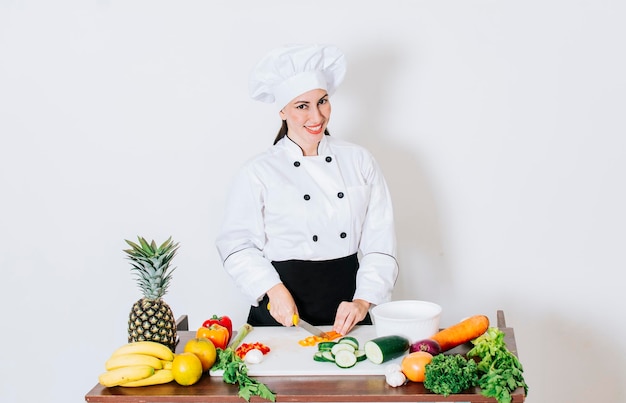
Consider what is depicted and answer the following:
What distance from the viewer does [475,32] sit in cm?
397

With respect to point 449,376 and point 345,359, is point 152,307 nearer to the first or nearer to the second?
point 345,359

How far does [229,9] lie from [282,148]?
3.52 feet

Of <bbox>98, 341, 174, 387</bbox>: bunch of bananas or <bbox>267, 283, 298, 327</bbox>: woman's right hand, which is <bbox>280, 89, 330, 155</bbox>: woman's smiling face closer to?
<bbox>267, 283, 298, 327</bbox>: woman's right hand

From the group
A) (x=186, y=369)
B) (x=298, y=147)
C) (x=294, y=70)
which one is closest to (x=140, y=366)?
(x=186, y=369)

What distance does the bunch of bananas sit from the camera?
7.72ft

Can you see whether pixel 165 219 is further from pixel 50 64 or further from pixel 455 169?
pixel 455 169

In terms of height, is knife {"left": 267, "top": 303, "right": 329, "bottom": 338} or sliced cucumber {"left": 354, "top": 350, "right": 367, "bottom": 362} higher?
knife {"left": 267, "top": 303, "right": 329, "bottom": 338}

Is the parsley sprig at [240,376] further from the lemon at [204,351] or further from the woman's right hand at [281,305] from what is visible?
the woman's right hand at [281,305]

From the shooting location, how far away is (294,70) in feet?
10.5

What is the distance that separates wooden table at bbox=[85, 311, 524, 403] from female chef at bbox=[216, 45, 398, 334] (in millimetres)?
775

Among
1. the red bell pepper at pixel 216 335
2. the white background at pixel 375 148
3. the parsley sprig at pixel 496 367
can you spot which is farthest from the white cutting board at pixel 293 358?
the white background at pixel 375 148

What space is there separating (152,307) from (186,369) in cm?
34

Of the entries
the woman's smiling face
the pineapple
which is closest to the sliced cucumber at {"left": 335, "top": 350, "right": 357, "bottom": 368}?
the pineapple

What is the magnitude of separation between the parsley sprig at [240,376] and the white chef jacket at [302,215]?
0.69m
